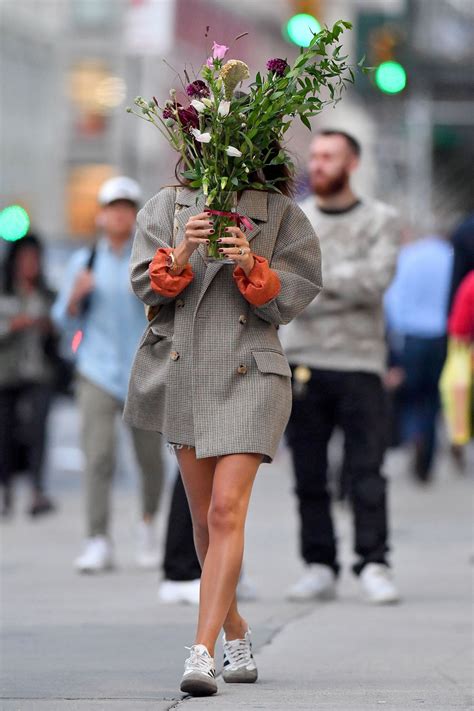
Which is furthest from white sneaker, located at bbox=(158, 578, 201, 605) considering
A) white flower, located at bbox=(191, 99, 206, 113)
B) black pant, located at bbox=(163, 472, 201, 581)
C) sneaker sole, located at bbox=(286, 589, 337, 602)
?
white flower, located at bbox=(191, 99, 206, 113)

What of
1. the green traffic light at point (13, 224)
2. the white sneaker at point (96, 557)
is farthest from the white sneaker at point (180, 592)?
the green traffic light at point (13, 224)

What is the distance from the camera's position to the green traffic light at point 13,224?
40.2ft

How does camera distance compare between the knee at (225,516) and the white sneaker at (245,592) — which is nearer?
the knee at (225,516)

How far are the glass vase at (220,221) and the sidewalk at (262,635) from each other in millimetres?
1366

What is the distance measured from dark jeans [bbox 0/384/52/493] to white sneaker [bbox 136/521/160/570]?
2.91m

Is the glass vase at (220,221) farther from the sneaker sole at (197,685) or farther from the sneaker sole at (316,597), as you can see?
the sneaker sole at (316,597)

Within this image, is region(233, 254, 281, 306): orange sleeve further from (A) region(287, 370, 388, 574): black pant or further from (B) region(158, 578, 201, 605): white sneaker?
(B) region(158, 578, 201, 605): white sneaker

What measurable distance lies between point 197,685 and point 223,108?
1775mm

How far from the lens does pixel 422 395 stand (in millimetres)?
14469

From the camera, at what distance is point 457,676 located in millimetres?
5969

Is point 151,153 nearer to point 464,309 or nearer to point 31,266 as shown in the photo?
point 31,266

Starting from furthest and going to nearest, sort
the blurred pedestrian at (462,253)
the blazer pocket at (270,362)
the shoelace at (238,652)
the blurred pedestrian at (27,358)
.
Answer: the blurred pedestrian at (27,358), the blurred pedestrian at (462,253), the shoelace at (238,652), the blazer pocket at (270,362)

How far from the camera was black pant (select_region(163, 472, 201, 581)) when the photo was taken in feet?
25.5

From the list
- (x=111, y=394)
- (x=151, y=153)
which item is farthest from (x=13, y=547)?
(x=151, y=153)
